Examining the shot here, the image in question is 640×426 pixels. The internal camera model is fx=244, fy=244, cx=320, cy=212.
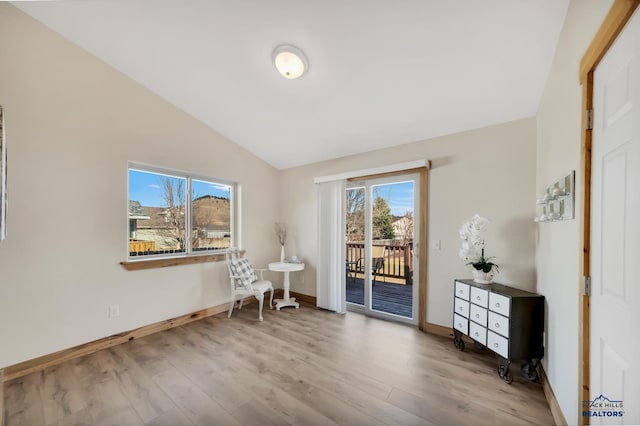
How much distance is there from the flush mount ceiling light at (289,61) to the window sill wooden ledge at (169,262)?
103 inches

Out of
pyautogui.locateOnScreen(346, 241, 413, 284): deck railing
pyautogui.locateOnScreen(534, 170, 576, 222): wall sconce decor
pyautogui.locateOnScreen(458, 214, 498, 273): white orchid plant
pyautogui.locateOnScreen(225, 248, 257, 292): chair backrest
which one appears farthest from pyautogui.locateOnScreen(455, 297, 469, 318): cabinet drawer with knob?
pyautogui.locateOnScreen(225, 248, 257, 292): chair backrest

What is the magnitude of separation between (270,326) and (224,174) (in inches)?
90.7

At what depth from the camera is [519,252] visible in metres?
2.45

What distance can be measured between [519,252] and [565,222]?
1.06 m

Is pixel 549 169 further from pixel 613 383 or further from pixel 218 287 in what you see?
pixel 218 287

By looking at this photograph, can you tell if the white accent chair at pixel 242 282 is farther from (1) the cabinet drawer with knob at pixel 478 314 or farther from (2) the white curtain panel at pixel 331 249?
(1) the cabinet drawer with knob at pixel 478 314

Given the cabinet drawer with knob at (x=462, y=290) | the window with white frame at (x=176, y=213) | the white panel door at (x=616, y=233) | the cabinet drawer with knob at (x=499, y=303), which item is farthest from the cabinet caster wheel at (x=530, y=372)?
the window with white frame at (x=176, y=213)

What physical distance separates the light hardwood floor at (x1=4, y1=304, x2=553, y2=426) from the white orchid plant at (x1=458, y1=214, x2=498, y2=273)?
90cm

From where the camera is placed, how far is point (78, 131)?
248 cm

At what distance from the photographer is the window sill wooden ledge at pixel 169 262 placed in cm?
280

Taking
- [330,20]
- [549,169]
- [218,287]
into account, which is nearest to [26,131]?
[218,287]

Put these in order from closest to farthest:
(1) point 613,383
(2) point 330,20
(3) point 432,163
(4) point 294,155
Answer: (1) point 613,383, (2) point 330,20, (3) point 432,163, (4) point 294,155

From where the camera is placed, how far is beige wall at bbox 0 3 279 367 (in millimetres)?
2154

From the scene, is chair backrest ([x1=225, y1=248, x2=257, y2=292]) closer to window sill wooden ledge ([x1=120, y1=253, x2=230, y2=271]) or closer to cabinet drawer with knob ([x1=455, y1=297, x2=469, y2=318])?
window sill wooden ledge ([x1=120, y1=253, x2=230, y2=271])
